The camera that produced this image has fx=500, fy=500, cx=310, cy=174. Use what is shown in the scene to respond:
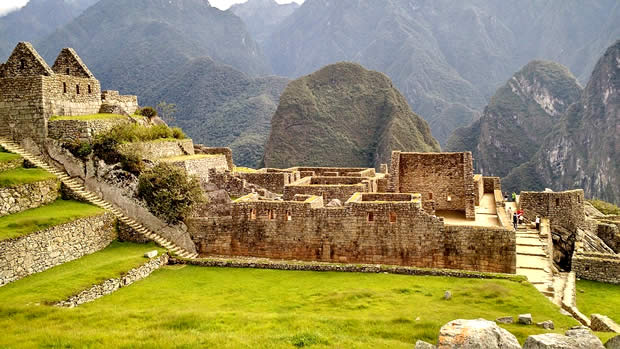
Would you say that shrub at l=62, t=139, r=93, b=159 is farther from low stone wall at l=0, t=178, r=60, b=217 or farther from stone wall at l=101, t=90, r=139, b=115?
stone wall at l=101, t=90, r=139, b=115

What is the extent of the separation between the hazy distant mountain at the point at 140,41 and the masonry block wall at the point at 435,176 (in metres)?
A: 117

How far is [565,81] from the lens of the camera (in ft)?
584

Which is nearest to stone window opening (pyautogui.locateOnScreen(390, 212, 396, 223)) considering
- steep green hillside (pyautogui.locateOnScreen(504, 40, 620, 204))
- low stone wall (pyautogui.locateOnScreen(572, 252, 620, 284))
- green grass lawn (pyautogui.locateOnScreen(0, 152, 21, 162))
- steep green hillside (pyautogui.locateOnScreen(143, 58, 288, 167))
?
low stone wall (pyautogui.locateOnScreen(572, 252, 620, 284))

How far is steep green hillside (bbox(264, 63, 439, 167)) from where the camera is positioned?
4579 inches

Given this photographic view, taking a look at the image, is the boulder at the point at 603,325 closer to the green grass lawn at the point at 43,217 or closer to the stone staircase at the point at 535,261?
the stone staircase at the point at 535,261

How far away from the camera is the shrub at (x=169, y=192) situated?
2116cm

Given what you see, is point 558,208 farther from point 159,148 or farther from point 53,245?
point 53,245

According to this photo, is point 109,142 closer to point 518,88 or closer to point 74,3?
point 518,88

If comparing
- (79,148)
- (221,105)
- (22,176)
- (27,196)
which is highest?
(221,105)

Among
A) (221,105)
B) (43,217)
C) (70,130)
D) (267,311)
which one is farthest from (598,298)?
(221,105)

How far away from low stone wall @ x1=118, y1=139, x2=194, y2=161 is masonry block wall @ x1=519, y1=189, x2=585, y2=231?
64.1ft

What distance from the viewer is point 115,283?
15.8m

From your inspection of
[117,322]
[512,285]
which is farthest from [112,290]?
[512,285]

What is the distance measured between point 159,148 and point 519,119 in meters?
171
